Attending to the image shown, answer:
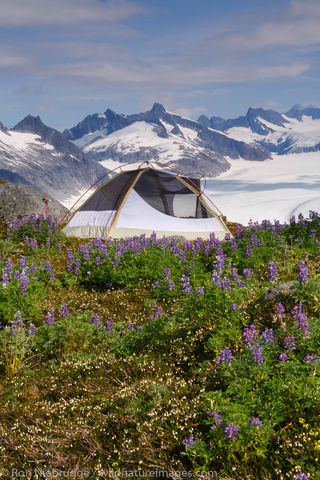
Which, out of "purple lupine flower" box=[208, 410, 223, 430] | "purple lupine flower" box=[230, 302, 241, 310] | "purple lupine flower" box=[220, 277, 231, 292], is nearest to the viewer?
"purple lupine flower" box=[208, 410, 223, 430]

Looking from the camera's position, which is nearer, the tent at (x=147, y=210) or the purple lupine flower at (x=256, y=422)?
the purple lupine flower at (x=256, y=422)

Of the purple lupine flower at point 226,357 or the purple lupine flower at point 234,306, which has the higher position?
the purple lupine flower at point 234,306

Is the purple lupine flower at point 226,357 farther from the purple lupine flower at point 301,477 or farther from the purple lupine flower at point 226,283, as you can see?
the purple lupine flower at point 226,283

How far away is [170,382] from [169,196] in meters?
14.8

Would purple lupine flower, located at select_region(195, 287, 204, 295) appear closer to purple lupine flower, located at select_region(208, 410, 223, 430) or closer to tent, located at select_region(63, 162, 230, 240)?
purple lupine flower, located at select_region(208, 410, 223, 430)

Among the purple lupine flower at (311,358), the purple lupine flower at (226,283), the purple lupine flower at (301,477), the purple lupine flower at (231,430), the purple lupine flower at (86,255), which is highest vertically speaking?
the purple lupine flower at (86,255)

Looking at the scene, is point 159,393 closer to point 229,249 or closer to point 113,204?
point 229,249

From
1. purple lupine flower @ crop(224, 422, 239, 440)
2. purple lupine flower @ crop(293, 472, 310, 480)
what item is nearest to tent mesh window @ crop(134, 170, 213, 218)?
purple lupine flower @ crop(224, 422, 239, 440)

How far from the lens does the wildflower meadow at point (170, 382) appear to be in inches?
152

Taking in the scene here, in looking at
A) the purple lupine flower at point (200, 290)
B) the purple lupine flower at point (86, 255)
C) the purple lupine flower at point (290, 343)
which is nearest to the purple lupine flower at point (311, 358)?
the purple lupine flower at point (290, 343)

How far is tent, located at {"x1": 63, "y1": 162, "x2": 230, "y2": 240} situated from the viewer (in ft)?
61.5

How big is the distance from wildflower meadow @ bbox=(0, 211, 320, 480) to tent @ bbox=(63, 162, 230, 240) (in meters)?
8.46

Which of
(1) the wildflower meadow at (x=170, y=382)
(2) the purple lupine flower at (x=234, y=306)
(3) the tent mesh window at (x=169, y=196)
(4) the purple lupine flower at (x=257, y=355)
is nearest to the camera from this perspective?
(1) the wildflower meadow at (x=170, y=382)

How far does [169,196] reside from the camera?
19500mm
